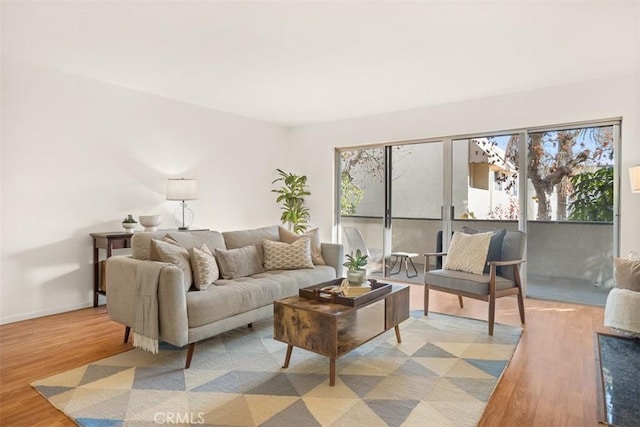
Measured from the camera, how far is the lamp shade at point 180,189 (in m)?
4.50

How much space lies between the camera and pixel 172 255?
282 centimetres

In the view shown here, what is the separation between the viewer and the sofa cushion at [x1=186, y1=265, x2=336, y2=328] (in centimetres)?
256

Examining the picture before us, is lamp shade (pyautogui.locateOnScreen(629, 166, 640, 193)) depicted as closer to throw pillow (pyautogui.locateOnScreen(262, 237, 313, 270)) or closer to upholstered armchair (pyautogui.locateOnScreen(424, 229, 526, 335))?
upholstered armchair (pyautogui.locateOnScreen(424, 229, 526, 335))

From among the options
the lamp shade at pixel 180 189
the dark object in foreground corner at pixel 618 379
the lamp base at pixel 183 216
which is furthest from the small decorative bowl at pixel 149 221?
the dark object in foreground corner at pixel 618 379

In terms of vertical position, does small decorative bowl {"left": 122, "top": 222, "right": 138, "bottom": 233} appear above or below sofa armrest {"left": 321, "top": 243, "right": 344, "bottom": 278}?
above

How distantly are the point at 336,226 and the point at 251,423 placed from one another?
171 inches

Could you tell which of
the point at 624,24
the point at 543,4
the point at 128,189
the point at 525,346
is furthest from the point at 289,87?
the point at 525,346

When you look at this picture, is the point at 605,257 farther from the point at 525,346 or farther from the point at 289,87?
the point at 289,87

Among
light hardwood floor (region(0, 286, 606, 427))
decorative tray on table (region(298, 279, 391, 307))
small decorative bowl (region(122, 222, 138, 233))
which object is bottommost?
light hardwood floor (region(0, 286, 606, 427))

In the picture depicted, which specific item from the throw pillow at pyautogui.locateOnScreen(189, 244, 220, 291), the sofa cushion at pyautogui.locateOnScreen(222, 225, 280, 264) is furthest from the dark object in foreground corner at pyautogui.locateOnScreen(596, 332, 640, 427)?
the sofa cushion at pyautogui.locateOnScreen(222, 225, 280, 264)

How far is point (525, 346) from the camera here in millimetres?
2943

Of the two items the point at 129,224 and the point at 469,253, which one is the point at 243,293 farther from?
the point at 469,253

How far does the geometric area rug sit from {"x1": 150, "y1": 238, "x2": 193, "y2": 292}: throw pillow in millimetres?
568

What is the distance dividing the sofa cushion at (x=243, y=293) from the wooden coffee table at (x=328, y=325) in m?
0.42
